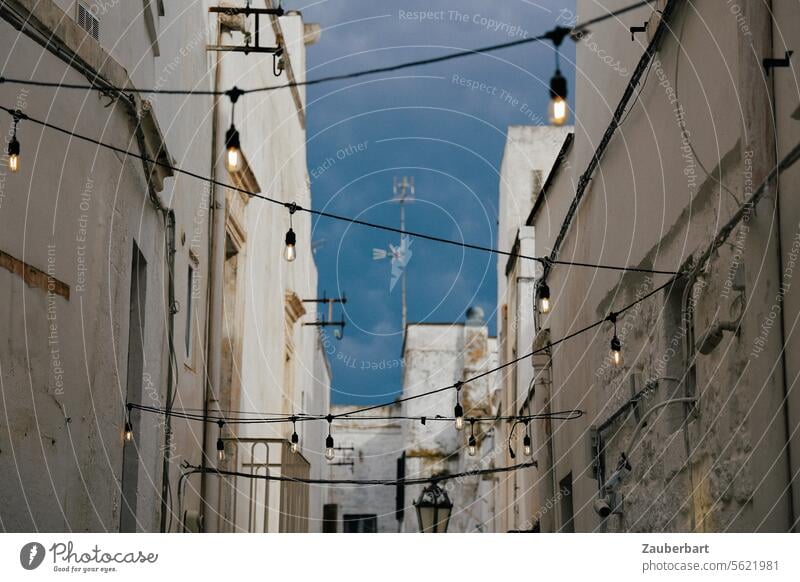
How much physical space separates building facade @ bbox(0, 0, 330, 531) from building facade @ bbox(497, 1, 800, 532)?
3303 mm

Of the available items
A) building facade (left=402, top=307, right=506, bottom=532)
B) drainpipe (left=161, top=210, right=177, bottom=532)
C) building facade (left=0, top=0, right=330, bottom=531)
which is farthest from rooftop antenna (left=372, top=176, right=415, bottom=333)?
drainpipe (left=161, top=210, right=177, bottom=532)

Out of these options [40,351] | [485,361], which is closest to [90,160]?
[40,351]

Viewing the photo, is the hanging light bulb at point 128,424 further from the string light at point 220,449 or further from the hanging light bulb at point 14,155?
the hanging light bulb at point 14,155

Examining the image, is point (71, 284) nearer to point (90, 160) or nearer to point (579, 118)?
point (90, 160)

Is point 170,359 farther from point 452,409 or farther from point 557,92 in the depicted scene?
point 452,409

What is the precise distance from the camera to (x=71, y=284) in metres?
8.62

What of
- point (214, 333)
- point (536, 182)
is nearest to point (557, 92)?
point (214, 333)

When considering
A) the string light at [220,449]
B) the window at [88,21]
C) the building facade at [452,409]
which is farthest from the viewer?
the building facade at [452,409]

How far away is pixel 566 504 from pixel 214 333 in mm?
3616

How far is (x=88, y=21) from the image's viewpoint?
9.15 meters

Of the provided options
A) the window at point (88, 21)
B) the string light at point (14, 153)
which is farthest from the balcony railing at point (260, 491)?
the string light at point (14, 153)

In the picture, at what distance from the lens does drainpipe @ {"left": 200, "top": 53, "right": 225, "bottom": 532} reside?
13.5 m

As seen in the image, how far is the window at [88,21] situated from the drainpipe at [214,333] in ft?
14.0

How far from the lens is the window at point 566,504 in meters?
13.3
